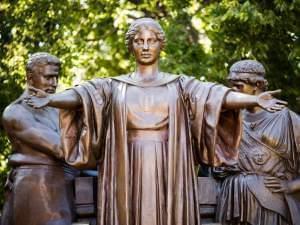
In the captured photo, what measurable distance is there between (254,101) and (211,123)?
2.05 ft

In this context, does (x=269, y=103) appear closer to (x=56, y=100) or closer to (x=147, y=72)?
(x=147, y=72)

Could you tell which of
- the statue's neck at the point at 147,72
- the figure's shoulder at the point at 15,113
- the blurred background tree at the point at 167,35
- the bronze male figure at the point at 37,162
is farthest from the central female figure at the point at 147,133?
the blurred background tree at the point at 167,35

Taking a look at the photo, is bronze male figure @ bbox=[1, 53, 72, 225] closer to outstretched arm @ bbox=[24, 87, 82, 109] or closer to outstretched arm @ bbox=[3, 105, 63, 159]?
outstretched arm @ bbox=[3, 105, 63, 159]

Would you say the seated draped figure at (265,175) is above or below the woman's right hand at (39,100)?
below

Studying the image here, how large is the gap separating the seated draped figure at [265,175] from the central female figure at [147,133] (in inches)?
51.7

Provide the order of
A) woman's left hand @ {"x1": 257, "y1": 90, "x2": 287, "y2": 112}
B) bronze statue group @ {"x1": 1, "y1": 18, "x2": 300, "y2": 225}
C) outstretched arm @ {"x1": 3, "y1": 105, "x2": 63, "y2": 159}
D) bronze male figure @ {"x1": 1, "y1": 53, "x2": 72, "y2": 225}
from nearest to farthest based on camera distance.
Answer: woman's left hand @ {"x1": 257, "y1": 90, "x2": 287, "y2": 112} → bronze statue group @ {"x1": 1, "y1": 18, "x2": 300, "y2": 225} → bronze male figure @ {"x1": 1, "y1": 53, "x2": 72, "y2": 225} → outstretched arm @ {"x1": 3, "y1": 105, "x2": 63, "y2": 159}

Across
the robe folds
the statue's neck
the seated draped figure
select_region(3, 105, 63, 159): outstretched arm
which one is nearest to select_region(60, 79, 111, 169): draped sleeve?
the robe folds

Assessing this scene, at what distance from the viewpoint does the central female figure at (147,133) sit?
1092 centimetres

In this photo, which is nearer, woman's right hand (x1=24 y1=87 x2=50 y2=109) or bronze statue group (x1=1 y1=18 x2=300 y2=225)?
woman's right hand (x1=24 y1=87 x2=50 y2=109)

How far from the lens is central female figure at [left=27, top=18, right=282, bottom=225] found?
1092 centimetres

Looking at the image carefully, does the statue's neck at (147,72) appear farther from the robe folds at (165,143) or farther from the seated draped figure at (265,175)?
the seated draped figure at (265,175)

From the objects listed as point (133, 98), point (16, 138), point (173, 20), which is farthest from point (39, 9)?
point (133, 98)

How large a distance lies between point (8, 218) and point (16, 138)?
0.87 m

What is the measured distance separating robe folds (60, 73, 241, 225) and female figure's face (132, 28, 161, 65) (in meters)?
0.23
